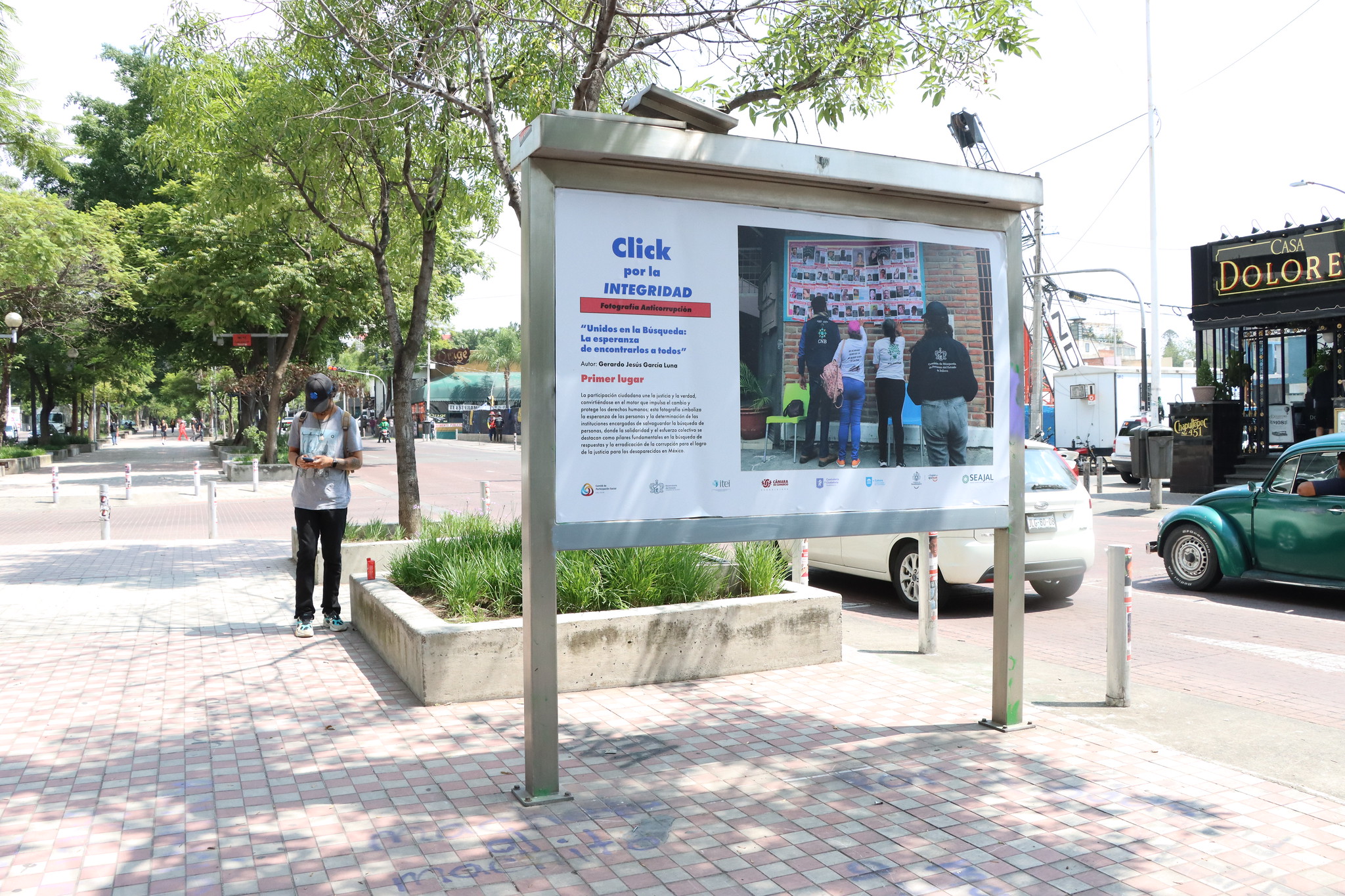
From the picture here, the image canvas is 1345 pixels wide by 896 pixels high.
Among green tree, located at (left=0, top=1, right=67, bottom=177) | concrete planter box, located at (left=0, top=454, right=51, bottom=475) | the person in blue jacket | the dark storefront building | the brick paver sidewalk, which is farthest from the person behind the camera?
concrete planter box, located at (left=0, top=454, right=51, bottom=475)

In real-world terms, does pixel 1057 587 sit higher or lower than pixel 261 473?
lower

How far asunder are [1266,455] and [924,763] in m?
22.5

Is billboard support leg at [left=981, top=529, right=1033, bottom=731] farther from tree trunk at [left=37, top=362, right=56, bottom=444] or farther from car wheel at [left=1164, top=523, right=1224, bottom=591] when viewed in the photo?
tree trunk at [left=37, top=362, right=56, bottom=444]

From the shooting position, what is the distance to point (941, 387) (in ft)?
17.6

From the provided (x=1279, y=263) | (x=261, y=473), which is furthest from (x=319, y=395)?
(x=261, y=473)

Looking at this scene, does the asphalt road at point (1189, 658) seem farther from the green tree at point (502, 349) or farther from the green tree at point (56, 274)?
the green tree at point (502, 349)

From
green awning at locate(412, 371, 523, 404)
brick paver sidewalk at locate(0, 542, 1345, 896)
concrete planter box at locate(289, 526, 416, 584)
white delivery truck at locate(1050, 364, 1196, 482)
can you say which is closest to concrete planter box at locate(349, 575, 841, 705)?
brick paver sidewalk at locate(0, 542, 1345, 896)

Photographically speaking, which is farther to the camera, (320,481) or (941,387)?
(320,481)

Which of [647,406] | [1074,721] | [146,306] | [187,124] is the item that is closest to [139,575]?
[187,124]

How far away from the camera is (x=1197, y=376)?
2422 cm

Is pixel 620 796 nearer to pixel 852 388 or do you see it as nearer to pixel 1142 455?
pixel 852 388

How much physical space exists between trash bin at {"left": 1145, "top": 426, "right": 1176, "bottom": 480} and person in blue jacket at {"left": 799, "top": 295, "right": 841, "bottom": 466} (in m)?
15.9

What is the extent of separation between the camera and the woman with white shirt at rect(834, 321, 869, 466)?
5086 millimetres

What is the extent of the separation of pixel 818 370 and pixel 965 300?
3.44ft
